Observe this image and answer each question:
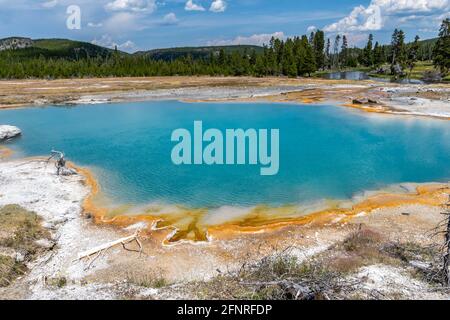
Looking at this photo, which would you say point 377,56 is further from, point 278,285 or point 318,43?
point 278,285

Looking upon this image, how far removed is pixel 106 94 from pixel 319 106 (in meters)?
38.4

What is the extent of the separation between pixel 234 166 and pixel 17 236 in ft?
50.0

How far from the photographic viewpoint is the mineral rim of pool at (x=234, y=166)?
20.5 m

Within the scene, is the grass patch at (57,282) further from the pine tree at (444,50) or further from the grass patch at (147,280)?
the pine tree at (444,50)

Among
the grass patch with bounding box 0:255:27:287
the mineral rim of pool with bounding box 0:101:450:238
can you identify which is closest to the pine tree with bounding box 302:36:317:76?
the mineral rim of pool with bounding box 0:101:450:238

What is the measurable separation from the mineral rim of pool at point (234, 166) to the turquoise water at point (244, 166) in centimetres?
8

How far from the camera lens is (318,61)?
390ft

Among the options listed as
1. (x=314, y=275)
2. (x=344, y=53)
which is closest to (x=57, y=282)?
(x=314, y=275)

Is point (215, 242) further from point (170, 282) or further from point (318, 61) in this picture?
point (318, 61)

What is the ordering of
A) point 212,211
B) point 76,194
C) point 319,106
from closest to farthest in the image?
point 212,211, point 76,194, point 319,106

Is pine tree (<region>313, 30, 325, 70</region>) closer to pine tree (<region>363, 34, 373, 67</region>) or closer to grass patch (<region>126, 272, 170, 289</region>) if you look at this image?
pine tree (<region>363, 34, 373, 67</region>)

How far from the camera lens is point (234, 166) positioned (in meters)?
26.9

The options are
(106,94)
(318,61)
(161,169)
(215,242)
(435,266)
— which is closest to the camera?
(435,266)
